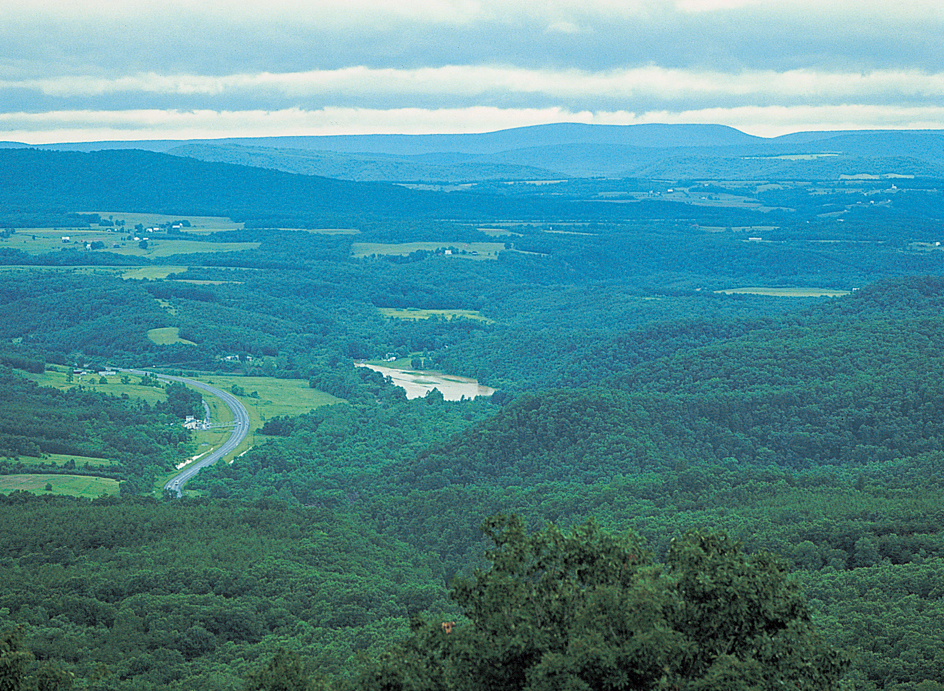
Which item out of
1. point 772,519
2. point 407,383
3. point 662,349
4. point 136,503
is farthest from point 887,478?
point 407,383

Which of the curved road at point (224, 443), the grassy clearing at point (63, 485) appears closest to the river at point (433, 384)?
the curved road at point (224, 443)

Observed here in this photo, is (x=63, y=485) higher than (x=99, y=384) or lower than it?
higher

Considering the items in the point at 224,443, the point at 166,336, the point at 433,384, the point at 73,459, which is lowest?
the point at 433,384

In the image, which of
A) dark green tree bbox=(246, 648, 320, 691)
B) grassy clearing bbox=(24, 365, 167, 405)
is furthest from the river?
dark green tree bbox=(246, 648, 320, 691)

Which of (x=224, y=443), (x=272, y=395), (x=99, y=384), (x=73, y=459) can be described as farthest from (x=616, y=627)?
(x=99, y=384)

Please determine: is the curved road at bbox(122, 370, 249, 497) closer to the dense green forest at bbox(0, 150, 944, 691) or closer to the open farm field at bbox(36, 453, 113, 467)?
the dense green forest at bbox(0, 150, 944, 691)

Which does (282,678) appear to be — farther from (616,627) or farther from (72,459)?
(72,459)

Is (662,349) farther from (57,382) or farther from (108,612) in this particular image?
(108,612)
